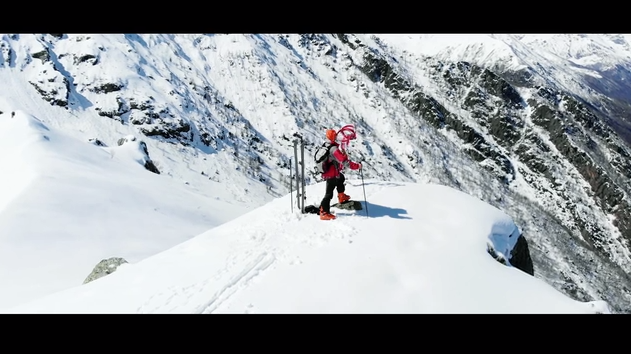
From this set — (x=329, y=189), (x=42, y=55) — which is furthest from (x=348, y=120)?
(x=329, y=189)

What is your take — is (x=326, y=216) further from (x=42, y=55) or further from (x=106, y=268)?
(x=42, y=55)

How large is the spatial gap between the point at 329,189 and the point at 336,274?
3.86 m

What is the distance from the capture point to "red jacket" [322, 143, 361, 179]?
35.2 ft

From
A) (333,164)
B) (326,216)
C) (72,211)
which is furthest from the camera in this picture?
(72,211)

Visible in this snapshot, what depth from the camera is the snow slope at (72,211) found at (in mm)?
13219

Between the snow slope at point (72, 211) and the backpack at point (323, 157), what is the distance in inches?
329


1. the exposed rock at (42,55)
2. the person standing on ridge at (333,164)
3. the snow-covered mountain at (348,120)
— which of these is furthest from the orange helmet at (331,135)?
the exposed rock at (42,55)

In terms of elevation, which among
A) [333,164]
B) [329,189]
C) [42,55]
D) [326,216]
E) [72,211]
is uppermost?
[42,55]

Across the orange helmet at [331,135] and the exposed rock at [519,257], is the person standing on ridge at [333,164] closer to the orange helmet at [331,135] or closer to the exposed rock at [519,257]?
the orange helmet at [331,135]

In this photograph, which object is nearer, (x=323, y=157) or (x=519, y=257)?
(x=323, y=157)

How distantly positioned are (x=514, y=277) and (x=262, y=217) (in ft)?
22.0

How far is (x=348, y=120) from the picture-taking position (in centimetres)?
10375

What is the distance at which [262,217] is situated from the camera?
11.0 m

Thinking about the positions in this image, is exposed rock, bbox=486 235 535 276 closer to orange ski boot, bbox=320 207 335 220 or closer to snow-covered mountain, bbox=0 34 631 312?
orange ski boot, bbox=320 207 335 220
